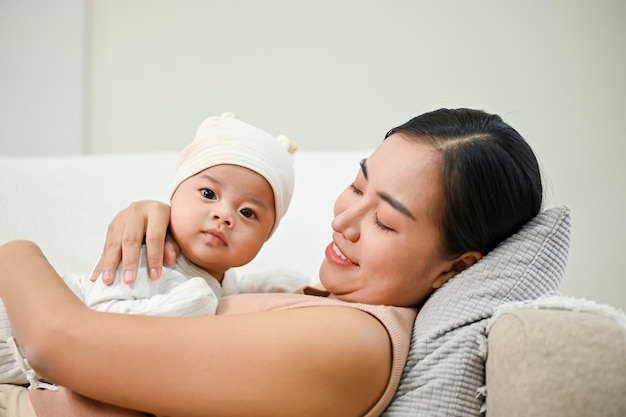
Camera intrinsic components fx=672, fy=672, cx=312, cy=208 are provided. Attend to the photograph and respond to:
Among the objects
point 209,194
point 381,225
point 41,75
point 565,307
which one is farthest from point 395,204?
point 41,75

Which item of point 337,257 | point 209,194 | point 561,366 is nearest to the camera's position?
point 561,366

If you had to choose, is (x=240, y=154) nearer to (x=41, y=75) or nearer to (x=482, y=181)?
(x=482, y=181)

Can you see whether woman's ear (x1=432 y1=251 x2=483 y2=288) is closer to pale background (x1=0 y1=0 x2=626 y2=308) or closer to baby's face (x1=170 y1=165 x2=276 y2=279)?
baby's face (x1=170 y1=165 x2=276 y2=279)

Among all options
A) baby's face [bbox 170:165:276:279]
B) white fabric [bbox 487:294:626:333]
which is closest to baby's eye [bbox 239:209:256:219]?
baby's face [bbox 170:165:276:279]

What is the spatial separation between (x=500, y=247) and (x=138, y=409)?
671 mm

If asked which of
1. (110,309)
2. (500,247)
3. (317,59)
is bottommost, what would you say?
(110,309)

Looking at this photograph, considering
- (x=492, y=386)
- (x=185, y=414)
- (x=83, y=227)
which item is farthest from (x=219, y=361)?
(x=83, y=227)

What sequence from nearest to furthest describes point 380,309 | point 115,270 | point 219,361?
point 219,361 < point 380,309 < point 115,270

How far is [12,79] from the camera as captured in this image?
9.64 feet

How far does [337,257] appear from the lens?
1303 millimetres

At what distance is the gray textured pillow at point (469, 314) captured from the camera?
1.06m

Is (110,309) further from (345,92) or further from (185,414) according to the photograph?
(345,92)

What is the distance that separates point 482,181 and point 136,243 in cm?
67

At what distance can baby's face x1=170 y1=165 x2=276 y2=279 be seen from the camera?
1.39 metres
